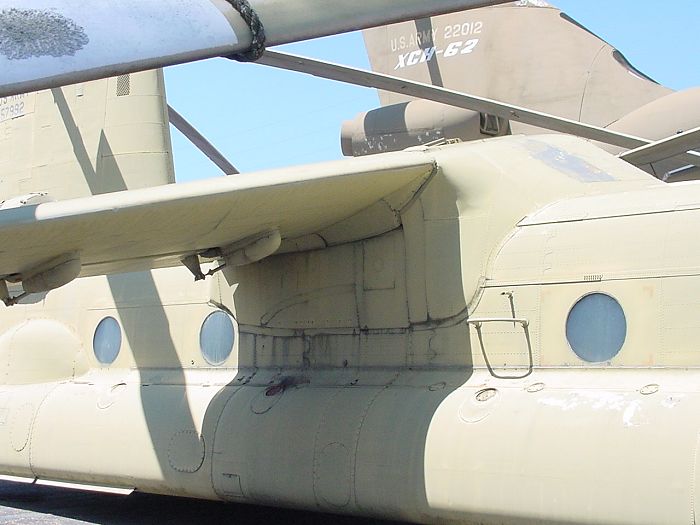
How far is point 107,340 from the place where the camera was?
30.6 feet

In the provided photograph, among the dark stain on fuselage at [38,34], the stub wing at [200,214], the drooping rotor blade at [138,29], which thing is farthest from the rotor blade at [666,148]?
the dark stain on fuselage at [38,34]

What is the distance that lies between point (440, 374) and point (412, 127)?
290 inches

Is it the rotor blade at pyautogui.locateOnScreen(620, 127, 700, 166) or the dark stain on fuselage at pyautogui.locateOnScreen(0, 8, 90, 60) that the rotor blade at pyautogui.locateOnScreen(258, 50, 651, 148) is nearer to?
the rotor blade at pyautogui.locateOnScreen(620, 127, 700, 166)

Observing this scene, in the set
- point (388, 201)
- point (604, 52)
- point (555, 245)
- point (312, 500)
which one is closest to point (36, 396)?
point (312, 500)

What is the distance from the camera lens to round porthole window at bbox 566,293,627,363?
6191 mm

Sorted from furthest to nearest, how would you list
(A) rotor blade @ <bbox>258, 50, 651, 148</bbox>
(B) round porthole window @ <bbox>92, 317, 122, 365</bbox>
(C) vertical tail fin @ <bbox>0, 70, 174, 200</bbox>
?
1. (A) rotor blade @ <bbox>258, 50, 651, 148</bbox>
2. (C) vertical tail fin @ <bbox>0, 70, 174, 200</bbox>
3. (B) round porthole window @ <bbox>92, 317, 122, 365</bbox>

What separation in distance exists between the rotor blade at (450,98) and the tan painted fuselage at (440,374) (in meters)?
3.20

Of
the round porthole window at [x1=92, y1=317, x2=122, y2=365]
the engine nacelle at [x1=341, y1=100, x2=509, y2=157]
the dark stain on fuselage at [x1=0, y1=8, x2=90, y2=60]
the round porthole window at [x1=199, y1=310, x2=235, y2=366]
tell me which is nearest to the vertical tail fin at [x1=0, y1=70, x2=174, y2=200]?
the round porthole window at [x1=92, y1=317, x2=122, y2=365]

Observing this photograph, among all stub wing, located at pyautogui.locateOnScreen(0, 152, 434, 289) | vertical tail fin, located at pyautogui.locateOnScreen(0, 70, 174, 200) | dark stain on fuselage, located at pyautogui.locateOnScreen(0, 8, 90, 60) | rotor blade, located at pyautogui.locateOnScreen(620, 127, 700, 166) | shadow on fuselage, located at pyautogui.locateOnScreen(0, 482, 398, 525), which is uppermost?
vertical tail fin, located at pyautogui.locateOnScreen(0, 70, 174, 200)

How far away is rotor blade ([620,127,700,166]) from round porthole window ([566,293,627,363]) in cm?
431

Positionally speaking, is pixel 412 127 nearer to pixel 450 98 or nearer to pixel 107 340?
pixel 450 98

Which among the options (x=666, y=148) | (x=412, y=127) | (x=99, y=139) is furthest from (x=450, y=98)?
(x=99, y=139)

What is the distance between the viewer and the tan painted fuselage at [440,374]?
5.85m

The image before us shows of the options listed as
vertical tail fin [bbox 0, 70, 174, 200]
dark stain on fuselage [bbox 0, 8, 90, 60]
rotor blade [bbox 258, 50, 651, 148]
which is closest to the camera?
dark stain on fuselage [bbox 0, 8, 90, 60]
